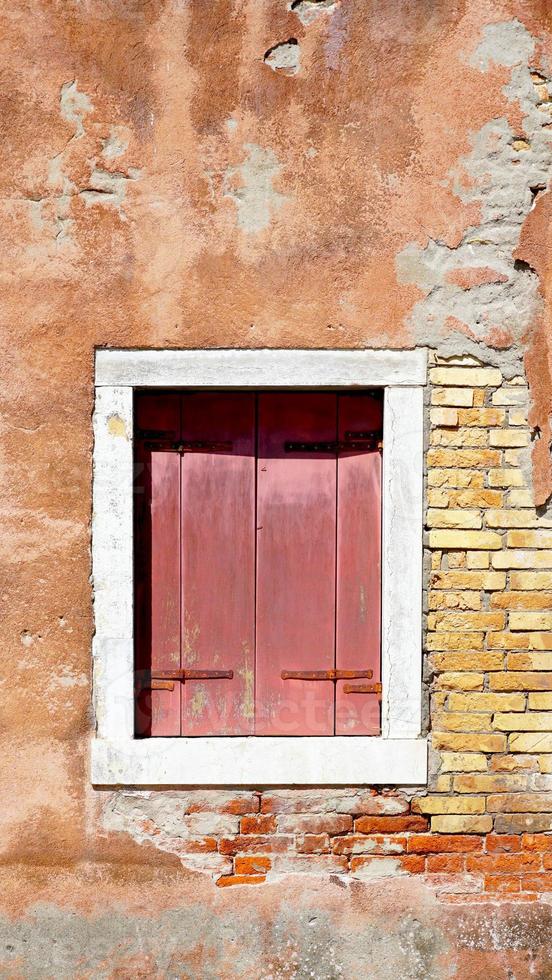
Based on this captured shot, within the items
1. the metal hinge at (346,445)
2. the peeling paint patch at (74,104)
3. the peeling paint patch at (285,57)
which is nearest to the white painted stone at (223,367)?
the metal hinge at (346,445)

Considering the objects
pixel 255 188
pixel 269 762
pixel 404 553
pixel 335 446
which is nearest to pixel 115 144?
pixel 255 188

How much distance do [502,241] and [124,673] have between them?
205 centimetres

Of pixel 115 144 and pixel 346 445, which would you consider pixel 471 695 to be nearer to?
pixel 346 445

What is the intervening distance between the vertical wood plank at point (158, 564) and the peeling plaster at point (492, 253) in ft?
3.27

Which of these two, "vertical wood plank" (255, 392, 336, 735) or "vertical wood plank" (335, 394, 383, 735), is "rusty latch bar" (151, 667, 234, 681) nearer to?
"vertical wood plank" (255, 392, 336, 735)

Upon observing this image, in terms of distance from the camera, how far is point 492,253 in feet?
10.7

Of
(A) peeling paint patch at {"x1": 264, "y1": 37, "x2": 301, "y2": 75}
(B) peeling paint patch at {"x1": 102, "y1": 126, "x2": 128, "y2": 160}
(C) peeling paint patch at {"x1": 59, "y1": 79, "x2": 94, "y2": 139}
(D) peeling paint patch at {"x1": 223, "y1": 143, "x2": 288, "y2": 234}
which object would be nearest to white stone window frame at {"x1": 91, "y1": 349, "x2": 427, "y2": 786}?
(D) peeling paint patch at {"x1": 223, "y1": 143, "x2": 288, "y2": 234}

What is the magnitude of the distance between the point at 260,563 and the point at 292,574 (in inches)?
4.9

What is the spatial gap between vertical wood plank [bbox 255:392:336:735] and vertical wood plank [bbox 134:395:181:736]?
311 millimetres

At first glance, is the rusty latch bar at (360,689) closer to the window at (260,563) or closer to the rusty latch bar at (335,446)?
the window at (260,563)

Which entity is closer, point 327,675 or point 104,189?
point 104,189

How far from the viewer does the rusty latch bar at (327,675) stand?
3.37m

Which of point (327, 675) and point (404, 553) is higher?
point (404, 553)

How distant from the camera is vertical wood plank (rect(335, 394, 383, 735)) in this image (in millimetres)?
3379
